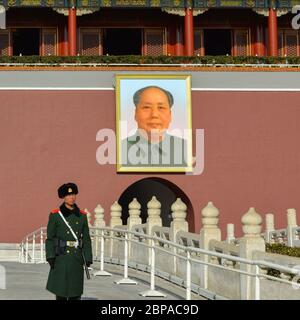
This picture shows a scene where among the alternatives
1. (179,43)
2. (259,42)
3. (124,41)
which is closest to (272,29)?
(259,42)

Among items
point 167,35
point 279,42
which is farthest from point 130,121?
point 279,42

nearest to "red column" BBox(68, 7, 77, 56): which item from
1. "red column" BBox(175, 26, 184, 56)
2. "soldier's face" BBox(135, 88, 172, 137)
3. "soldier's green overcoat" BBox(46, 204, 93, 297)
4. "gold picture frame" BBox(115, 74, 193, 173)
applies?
"gold picture frame" BBox(115, 74, 193, 173)

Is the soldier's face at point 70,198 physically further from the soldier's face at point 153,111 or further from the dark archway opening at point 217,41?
the dark archway opening at point 217,41

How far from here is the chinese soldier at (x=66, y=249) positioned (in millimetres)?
11773

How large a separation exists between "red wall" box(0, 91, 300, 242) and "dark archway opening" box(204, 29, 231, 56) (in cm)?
666

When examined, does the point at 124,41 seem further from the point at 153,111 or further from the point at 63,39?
the point at 153,111

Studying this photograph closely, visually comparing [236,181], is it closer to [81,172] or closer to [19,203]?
[81,172]

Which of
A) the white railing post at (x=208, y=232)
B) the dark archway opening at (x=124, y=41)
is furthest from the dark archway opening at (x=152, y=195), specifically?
the white railing post at (x=208, y=232)

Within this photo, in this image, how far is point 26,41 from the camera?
39656 mm

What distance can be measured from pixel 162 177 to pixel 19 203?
552cm

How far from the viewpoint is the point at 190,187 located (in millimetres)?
33812

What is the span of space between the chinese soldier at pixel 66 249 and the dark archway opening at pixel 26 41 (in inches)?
1116

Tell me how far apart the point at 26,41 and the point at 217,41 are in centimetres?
867
